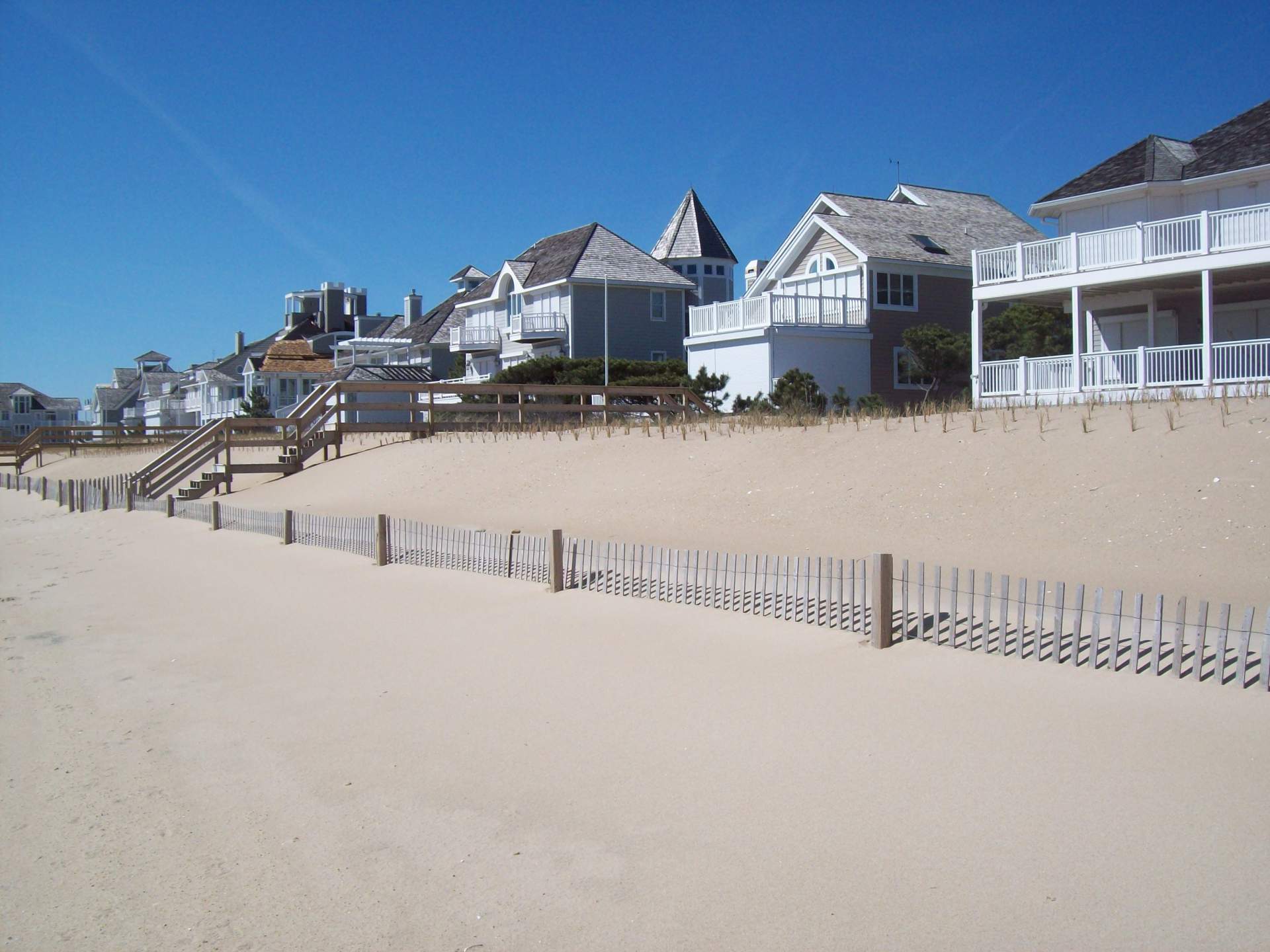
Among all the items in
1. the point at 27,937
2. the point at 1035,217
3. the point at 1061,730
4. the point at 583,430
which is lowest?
the point at 27,937

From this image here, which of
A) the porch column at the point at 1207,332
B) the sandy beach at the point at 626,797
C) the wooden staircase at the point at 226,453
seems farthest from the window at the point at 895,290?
the sandy beach at the point at 626,797

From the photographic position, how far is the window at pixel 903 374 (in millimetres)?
34594

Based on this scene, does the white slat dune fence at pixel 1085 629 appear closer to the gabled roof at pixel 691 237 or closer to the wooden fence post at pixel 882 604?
A: the wooden fence post at pixel 882 604

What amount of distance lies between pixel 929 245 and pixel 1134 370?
555 inches

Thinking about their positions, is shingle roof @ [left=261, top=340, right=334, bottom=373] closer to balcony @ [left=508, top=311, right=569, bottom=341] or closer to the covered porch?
balcony @ [left=508, top=311, right=569, bottom=341]

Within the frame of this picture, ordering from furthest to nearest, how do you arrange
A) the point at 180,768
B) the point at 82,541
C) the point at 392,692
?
the point at 82,541 < the point at 392,692 < the point at 180,768

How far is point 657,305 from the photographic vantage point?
169 feet

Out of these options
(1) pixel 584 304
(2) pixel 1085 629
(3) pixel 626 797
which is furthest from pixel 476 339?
(3) pixel 626 797

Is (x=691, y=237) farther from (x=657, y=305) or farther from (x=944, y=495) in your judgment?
(x=944, y=495)

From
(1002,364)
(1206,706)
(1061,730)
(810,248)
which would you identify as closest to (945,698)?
(1061,730)

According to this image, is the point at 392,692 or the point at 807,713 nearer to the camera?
the point at 807,713

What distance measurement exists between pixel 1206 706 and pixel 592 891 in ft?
13.7

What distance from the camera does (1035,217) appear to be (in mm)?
30516

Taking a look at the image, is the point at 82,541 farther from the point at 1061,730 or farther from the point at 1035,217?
the point at 1035,217
